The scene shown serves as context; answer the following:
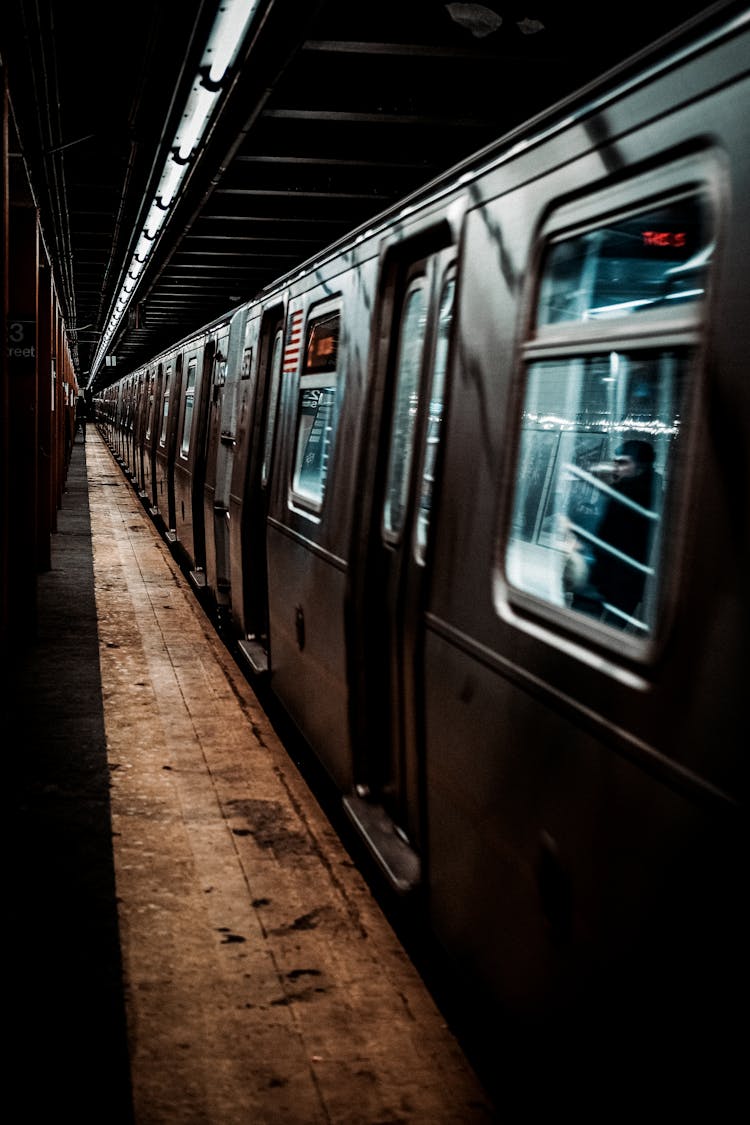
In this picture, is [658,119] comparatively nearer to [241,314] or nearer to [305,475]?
[305,475]

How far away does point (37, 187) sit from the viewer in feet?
32.7

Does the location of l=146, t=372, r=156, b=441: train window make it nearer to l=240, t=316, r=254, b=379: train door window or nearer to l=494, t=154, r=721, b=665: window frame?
l=240, t=316, r=254, b=379: train door window

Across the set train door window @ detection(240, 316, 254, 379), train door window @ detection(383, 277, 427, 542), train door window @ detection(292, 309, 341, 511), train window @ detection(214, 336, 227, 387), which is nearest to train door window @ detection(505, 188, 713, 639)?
train door window @ detection(383, 277, 427, 542)

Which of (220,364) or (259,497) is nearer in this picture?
(259,497)

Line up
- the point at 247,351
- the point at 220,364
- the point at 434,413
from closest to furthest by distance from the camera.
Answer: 1. the point at 434,413
2. the point at 247,351
3. the point at 220,364

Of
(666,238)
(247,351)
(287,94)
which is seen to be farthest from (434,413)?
(287,94)

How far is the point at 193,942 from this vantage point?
371 centimetres

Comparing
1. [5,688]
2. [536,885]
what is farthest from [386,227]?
[5,688]

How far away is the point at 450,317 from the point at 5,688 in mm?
4274

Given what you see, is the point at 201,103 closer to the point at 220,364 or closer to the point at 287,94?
the point at 287,94

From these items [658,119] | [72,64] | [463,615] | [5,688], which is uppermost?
[72,64]

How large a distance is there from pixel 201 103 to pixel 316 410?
2390mm

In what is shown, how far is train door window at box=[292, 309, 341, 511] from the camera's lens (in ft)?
16.7

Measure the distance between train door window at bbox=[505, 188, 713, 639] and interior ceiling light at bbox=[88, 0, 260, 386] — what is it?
2.97 metres
